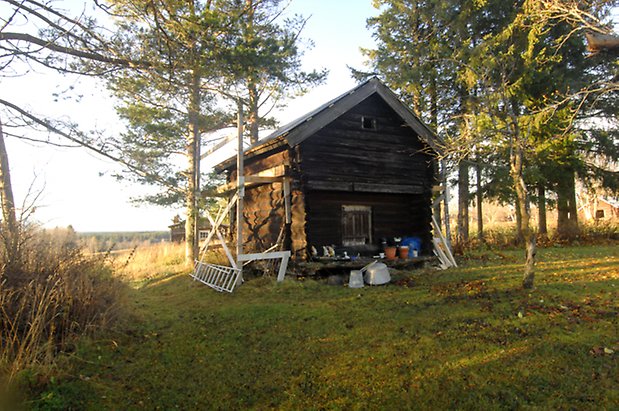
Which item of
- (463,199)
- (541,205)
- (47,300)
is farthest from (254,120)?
(541,205)

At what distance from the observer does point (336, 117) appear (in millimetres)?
11547

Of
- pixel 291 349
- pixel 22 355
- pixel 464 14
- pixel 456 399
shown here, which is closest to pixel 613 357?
pixel 456 399

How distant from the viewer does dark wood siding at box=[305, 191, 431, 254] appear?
11.9 m

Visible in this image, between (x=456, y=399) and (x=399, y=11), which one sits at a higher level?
(x=399, y=11)

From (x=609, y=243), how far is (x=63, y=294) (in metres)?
23.9

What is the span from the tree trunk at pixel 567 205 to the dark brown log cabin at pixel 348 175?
11273mm

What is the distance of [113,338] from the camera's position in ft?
20.5

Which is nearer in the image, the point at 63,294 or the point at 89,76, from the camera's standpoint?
the point at 63,294

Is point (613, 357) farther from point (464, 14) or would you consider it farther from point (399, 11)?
point (399, 11)

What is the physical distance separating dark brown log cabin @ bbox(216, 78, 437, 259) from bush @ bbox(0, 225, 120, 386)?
5.74 meters

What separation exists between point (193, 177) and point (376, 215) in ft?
24.3

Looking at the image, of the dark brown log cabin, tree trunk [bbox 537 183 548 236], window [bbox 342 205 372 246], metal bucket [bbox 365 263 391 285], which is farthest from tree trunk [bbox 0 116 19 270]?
tree trunk [bbox 537 183 548 236]

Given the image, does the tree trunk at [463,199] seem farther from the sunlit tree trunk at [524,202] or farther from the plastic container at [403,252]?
the sunlit tree trunk at [524,202]

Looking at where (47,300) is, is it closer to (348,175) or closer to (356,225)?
(348,175)
